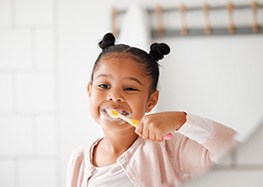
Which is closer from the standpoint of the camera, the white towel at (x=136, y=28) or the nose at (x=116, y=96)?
the nose at (x=116, y=96)

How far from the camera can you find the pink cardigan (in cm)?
56

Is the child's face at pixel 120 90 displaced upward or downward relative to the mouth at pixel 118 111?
upward

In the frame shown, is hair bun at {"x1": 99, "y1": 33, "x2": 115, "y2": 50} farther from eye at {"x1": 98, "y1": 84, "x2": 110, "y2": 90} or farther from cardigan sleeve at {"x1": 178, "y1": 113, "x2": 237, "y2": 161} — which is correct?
cardigan sleeve at {"x1": 178, "y1": 113, "x2": 237, "y2": 161}

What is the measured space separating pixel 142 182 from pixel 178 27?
10.4 inches

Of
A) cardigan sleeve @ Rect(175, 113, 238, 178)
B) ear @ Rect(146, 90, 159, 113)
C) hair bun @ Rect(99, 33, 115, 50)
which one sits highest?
hair bun @ Rect(99, 33, 115, 50)

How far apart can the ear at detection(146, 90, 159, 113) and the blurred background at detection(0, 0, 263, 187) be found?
0.02 m

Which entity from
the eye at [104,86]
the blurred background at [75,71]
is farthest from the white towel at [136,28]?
the eye at [104,86]

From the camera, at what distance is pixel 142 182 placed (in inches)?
23.2

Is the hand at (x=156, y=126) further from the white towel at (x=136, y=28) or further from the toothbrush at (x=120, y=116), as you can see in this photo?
the white towel at (x=136, y=28)

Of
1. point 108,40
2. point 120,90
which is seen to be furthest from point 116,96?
point 108,40

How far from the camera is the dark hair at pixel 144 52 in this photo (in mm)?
612

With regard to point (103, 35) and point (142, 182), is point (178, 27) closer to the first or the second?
point (103, 35)

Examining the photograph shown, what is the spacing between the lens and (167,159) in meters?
0.61

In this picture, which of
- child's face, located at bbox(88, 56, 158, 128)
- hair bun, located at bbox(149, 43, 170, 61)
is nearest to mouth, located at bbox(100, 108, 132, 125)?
child's face, located at bbox(88, 56, 158, 128)
